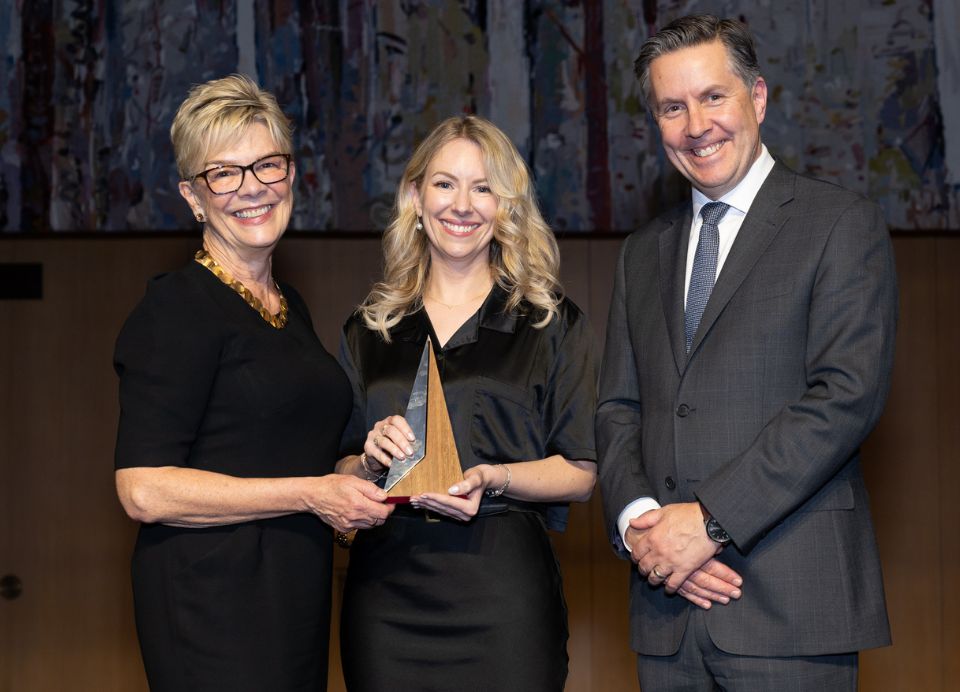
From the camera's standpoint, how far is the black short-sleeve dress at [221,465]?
2262 millimetres

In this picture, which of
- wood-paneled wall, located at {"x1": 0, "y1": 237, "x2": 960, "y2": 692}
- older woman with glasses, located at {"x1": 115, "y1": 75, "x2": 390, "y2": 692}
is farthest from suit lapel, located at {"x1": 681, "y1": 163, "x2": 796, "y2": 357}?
wood-paneled wall, located at {"x1": 0, "y1": 237, "x2": 960, "y2": 692}

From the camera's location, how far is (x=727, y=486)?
6.85 ft

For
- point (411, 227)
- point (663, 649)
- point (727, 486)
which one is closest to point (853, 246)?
point (727, 486)

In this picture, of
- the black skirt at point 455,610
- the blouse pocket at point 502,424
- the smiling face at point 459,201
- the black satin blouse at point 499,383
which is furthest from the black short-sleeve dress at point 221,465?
the smiling face at point 459,201

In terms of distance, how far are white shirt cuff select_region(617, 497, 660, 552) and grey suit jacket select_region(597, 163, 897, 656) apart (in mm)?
18

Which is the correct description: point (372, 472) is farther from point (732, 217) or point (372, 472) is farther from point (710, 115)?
point (710, 115)

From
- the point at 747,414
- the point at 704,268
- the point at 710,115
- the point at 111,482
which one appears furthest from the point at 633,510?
the point at 111,482

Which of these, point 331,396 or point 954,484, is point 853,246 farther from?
point 954,484

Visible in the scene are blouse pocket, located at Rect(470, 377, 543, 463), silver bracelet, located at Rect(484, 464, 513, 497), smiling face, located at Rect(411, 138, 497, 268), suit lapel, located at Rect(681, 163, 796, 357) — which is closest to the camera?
suit lapel, located at Rect(681, 163, 796, 357)

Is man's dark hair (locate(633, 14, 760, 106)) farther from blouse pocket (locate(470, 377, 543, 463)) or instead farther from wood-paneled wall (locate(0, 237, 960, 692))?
wood-paneled wall (locate(0, 237, 960, 692))

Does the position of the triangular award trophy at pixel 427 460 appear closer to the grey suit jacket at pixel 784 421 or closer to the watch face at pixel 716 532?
the grey suit jacket at pixel 784 421

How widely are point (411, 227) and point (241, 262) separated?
489 millimetres

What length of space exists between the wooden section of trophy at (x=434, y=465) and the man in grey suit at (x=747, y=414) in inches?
13.8

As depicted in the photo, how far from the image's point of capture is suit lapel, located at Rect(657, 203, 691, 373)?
229cm
